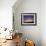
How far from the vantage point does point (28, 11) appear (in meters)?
5.87

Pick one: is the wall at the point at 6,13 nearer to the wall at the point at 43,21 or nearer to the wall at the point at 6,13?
the wall at the point at 6,13

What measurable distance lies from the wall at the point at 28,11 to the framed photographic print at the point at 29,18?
0.48 feet

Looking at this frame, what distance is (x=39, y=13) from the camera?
19.4 ft

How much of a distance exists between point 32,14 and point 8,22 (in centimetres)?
141

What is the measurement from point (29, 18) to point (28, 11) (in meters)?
0.34

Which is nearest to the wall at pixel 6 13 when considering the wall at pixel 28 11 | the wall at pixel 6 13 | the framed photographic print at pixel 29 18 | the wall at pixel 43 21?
the wall at pixel 6 13

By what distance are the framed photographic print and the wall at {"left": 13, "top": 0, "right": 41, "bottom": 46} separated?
146mm

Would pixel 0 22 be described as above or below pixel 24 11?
below

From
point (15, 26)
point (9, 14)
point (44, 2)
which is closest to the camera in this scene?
point (9, 14)

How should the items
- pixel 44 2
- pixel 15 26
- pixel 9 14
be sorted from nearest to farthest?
pixel 9 14, pixel 44 2, pixel 15 26

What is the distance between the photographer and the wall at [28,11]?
231 inches

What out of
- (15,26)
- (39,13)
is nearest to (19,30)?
(15,26)

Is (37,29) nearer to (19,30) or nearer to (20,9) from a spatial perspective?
(19,30)

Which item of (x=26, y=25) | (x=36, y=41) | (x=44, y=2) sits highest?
(x=44, y=2)
